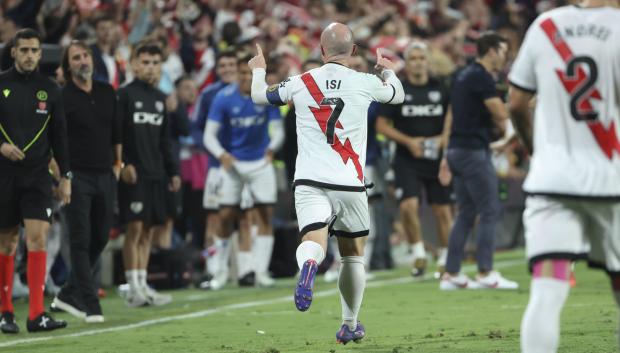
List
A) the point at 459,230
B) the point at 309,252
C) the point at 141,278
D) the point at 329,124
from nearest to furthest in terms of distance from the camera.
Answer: the point at 309,252 < the point at 329,124 < the point at 141,278 < the point at 459,230

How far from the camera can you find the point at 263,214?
50.8 feet

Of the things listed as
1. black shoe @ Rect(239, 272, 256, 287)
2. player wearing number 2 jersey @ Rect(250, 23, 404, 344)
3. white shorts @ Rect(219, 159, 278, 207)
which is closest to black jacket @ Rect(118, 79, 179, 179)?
white shorts @ Rect(219, 159, 278, 207)

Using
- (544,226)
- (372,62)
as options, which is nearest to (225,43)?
(372,62)

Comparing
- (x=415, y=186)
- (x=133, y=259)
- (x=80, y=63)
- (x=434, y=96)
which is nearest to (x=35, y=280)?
(x=80, y=63)

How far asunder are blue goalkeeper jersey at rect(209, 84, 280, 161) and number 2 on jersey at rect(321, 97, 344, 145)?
6.57m

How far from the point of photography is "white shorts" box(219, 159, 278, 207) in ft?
50.3

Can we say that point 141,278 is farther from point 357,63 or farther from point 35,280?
point 357,63

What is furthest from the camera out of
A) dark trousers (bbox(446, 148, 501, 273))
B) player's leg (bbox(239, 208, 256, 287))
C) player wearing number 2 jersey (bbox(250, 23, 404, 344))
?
player's leg (bbox(239, 208, 256, 287))

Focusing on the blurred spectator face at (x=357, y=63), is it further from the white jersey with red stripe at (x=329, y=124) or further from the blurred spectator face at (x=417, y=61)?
the white jersey with red stripe at (x=329, y=124)

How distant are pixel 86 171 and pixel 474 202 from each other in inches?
175

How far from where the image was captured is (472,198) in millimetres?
13695

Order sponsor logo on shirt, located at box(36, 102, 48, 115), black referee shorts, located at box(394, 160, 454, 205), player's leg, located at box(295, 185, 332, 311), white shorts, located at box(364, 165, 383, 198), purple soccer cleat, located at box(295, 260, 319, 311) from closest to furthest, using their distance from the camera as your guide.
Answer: purple soccer cleat, located at box(295, 260, 319, 311) → player's leg, located at box(295, 185, 332, 311) → sponsor logo on shirt, located at box(36, 102, 48, 115) → black referee shorts, located at box(394, 160, 454, 205) → white shorts, located at box(364, 165, 383, 198)

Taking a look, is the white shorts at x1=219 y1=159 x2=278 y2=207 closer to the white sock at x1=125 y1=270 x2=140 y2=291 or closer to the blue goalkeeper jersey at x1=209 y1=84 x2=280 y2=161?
the blue goalkeeper jersey at x1=209 y1=84 x2=280 y2=161

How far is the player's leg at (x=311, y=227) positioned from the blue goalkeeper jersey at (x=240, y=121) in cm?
662
